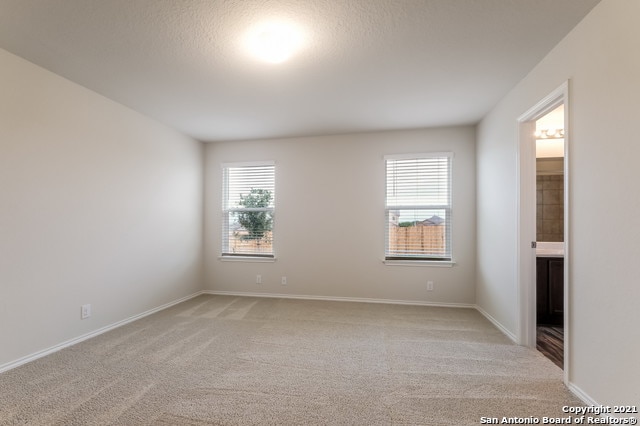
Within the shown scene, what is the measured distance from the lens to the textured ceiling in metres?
1.84

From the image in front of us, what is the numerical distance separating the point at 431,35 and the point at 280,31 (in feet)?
3.58

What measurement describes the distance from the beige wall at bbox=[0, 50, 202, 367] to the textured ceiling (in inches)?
12.2

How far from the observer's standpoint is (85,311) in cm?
294

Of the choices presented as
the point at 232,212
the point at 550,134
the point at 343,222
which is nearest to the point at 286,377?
the point at 343,222

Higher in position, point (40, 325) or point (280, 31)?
point (280, 31)

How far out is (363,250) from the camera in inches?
173

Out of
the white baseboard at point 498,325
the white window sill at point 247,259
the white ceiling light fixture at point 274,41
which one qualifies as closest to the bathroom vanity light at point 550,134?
the white baseboard at point 498,325

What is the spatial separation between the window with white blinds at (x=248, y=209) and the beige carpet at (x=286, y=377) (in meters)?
1.54

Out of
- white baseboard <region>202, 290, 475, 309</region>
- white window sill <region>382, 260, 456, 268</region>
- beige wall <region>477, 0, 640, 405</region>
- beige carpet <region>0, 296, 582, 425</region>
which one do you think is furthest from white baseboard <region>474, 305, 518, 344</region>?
beige wall <region>477, 0, 640, 405</region>

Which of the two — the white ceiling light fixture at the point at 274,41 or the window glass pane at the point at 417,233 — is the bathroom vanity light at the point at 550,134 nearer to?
the window glass pane at the point at 417,233

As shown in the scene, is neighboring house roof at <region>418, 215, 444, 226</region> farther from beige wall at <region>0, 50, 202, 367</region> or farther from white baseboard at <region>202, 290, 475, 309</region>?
beige wall at <region>0, 50, 202, 367</region>

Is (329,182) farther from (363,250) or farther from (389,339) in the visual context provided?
(389,339)

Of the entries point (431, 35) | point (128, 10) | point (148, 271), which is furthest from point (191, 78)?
point (148, 271)

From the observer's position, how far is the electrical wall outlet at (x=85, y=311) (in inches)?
114
